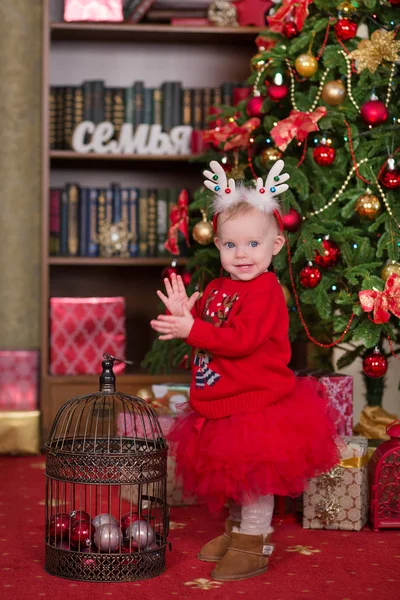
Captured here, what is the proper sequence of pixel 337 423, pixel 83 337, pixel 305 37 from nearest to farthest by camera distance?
pixel 337 423, pixel 305 37, pixel 83 337

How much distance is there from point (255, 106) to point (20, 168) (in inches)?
51.8

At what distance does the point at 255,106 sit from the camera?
3115 mm

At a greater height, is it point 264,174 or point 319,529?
point 264,174

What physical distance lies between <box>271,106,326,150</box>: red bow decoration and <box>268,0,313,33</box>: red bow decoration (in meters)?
0.32

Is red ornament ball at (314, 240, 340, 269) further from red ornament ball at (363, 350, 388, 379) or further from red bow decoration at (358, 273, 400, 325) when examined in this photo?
red ornament ball at (363, 350, 388, 379)

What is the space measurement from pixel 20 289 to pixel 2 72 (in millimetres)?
953

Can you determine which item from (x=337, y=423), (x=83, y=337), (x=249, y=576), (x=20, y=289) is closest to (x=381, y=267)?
(x=337, y=423)

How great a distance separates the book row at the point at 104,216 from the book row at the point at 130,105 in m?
0.23

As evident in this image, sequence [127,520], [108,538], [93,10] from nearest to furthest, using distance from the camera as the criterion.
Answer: [108,538]
[127,520]
[93,10]

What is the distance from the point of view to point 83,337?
147 inches

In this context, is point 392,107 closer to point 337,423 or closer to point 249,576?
point 337,423

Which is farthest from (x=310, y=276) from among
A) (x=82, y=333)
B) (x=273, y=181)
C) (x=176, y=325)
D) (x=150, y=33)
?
(x=150, y=33)

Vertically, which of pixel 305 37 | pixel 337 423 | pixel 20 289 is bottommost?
pixel 337 423

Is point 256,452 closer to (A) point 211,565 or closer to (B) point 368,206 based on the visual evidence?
(A) point 211,565
